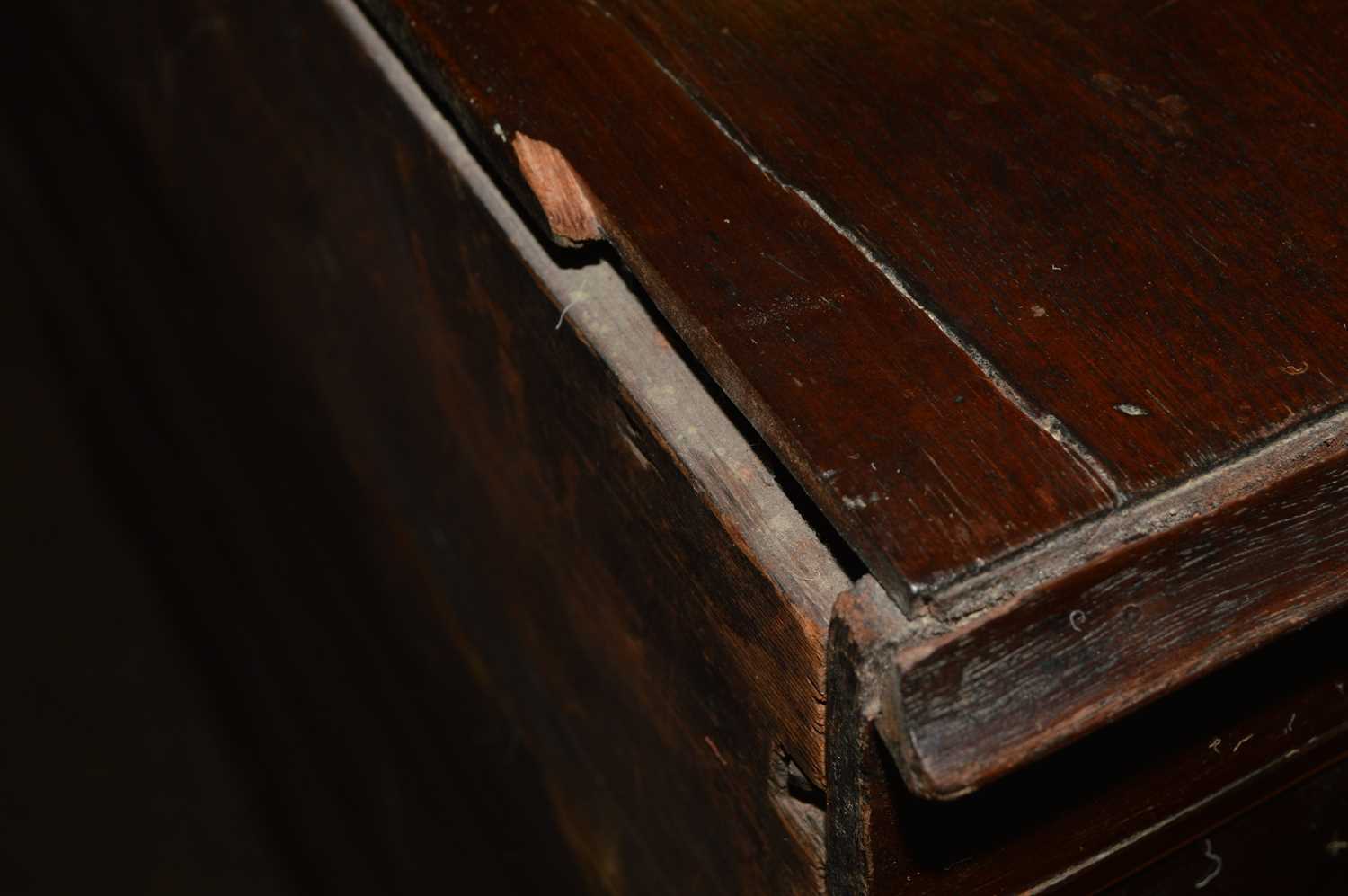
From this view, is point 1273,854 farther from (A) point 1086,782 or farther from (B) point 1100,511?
(B) point 1100,511

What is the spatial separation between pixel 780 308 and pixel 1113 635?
0.19m

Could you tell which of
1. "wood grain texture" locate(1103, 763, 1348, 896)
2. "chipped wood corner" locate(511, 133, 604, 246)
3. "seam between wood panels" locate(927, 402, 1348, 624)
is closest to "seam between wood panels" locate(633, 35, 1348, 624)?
"seam between wood panels" locate(927, 402, 1348, 624)

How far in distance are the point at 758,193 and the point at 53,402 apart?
1537 millimetres

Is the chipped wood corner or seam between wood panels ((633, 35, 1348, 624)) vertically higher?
the chipped wood corner

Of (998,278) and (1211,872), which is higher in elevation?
(998,278)

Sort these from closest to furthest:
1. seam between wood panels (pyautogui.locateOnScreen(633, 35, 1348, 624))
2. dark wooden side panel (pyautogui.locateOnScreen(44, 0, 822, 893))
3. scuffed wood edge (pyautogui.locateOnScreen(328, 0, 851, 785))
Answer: seam between wood panels (pyautogui.locateOnScreen(633, 35, 1348, 624))
scuffed wood edge (pyautogui.locateOnScreen(328, 0, 851, 785))
dark wooden side panel (pyautogui.locateOnScreen(44, 0, 822, 893))

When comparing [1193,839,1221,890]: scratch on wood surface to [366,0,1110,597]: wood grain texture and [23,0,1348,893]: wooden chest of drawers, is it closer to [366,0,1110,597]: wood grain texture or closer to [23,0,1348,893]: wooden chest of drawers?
[23,0,1348,893]: wooden chest of drawers

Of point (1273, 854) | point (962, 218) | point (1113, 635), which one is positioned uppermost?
point (962, 218)

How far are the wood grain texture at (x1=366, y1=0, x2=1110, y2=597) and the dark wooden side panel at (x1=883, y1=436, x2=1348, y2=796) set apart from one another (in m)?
0.03

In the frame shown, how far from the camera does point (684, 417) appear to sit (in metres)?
0.67

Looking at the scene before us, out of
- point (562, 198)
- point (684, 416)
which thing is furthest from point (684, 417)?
point (562, 198)

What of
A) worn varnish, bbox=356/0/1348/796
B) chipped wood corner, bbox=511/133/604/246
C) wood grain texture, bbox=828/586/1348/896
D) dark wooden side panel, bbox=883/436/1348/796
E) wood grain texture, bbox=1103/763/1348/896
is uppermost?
chipped wood corner, bbox=511/133/604/246

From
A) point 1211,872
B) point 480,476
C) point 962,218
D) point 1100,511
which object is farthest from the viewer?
point 480,476

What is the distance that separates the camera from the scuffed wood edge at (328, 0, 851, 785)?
1.97 feet
